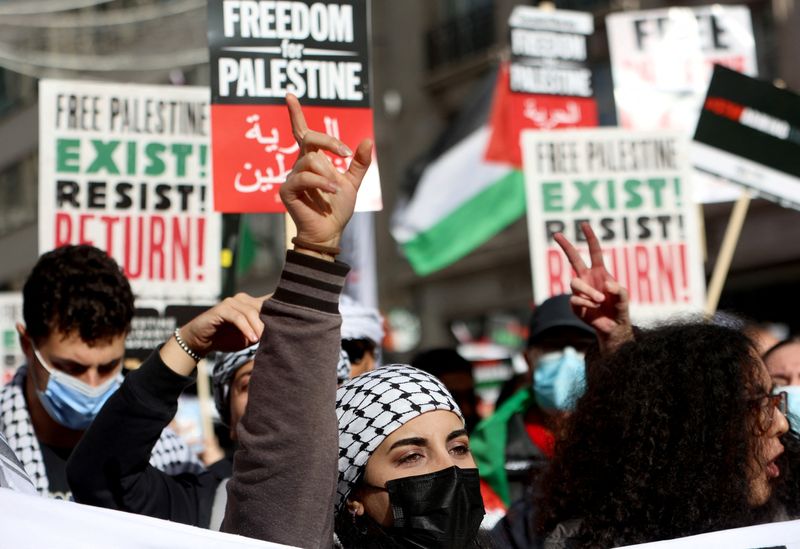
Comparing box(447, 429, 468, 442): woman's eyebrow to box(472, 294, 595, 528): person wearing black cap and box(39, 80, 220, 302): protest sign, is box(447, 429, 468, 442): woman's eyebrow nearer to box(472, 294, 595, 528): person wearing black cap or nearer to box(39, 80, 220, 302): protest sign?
box(472, 294, 595, 528): person wearing black cap

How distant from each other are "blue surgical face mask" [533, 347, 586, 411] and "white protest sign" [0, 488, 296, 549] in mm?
2032

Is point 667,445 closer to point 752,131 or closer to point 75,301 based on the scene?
point 75,301

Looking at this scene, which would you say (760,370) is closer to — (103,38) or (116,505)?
(116,505)

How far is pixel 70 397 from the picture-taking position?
2.72 m

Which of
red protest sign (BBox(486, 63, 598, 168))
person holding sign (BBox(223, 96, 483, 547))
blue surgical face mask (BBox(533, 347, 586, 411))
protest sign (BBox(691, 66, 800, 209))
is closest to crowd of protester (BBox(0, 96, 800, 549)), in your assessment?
person holding sign (BBox(223, 96, 483, 547))

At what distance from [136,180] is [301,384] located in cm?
272

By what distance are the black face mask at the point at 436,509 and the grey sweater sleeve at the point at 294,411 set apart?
0.96 feet

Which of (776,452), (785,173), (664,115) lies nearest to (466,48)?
(664,115)

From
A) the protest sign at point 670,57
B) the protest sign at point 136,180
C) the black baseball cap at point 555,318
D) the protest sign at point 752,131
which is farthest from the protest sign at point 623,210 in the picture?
the protest sign at point 136,180

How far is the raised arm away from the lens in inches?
61.4

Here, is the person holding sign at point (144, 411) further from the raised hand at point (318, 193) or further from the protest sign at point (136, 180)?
the protest sign at point (136, 180)

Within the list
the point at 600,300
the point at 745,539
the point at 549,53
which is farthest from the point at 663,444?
the point at 549,53

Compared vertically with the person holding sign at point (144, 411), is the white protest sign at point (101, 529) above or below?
below

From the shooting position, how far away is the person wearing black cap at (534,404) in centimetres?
359
